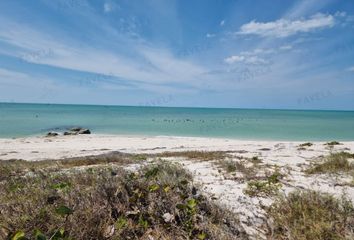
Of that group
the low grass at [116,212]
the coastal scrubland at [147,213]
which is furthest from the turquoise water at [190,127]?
the low grass at [116,212]

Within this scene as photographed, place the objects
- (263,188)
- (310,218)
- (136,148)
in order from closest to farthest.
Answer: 1. (310,218)
2. (263,188)
3. (136,148)

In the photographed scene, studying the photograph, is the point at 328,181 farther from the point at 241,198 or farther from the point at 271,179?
the point at 241,198

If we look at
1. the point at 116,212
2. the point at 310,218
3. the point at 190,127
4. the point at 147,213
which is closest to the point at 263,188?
the point at 310,218

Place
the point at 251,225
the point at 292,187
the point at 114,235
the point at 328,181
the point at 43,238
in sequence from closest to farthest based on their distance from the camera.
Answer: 1. the point at 43,238
2. the point at 114,235
3. the point at 251,225
4. the point at 292,187
5. the point at 328,181

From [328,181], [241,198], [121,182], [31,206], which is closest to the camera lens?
[31,206]

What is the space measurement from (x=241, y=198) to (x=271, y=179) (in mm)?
1252

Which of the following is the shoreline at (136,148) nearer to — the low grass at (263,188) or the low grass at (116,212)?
the low grass at (263,188)

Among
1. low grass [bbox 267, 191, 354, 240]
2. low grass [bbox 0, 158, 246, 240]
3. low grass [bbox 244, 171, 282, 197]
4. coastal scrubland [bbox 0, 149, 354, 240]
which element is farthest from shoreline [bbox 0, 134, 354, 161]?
low grass [bbox 0, 158, 246, 240]

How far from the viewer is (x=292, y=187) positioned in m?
5.05

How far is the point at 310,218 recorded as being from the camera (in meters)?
3.31

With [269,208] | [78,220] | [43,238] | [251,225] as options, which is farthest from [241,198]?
[43,238]

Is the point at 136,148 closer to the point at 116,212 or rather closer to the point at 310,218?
the point at 116,212

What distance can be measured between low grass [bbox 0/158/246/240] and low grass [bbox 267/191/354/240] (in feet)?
1.72

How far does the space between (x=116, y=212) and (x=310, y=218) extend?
7.98 feet
